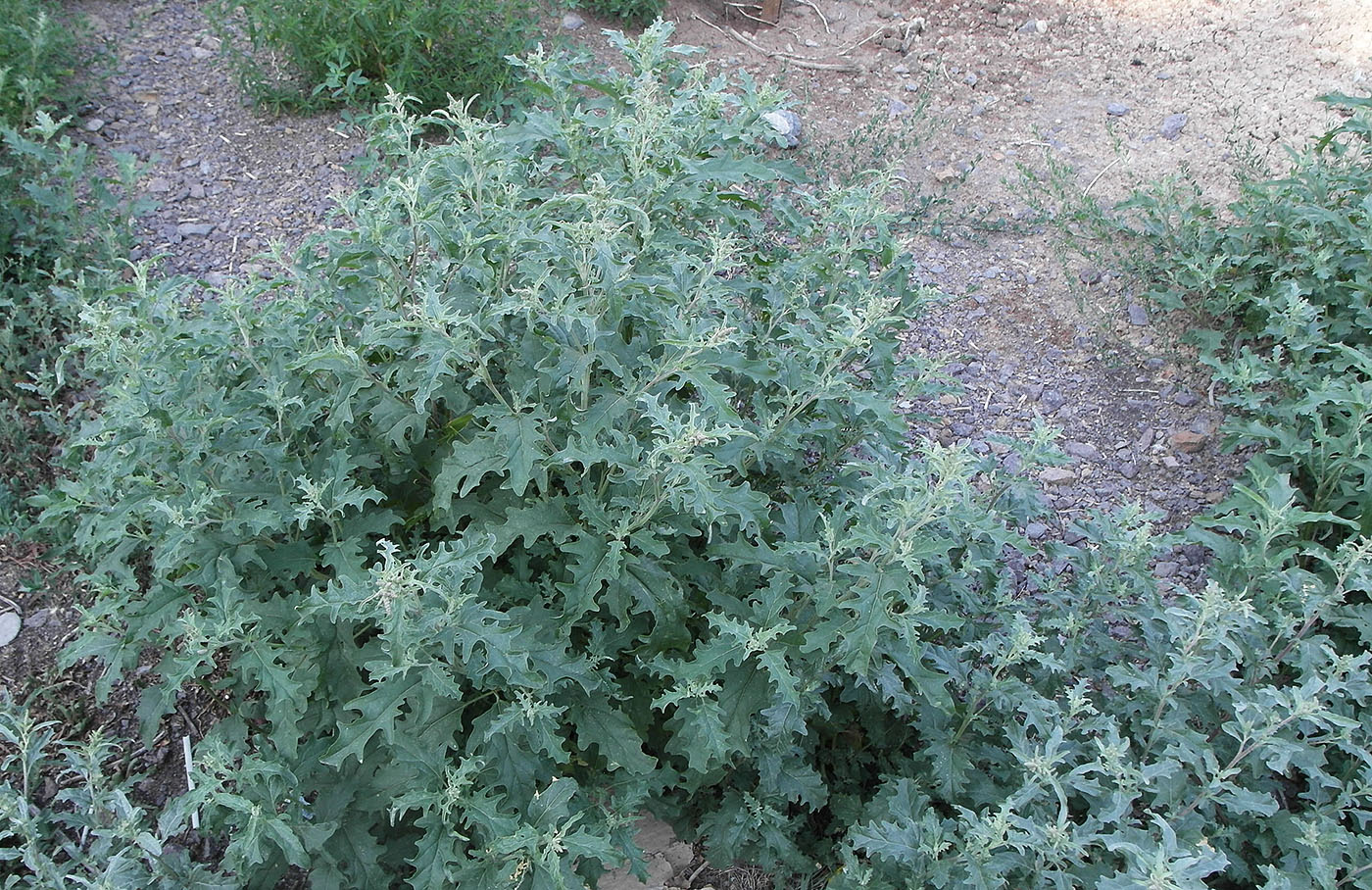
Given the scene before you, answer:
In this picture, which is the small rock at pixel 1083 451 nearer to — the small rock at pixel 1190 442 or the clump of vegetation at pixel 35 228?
the small rock at pixel 1190 442

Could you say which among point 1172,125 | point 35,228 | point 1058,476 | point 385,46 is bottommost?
point 35,228

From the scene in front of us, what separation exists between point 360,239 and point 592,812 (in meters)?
1.66

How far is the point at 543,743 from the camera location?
2486 mm

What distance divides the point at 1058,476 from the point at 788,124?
8.23ft

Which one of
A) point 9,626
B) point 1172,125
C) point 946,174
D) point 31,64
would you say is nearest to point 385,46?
point 31,64

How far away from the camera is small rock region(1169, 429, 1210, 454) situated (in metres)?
4.27

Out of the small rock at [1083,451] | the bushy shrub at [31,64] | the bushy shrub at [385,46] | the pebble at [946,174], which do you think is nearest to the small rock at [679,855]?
the small rock at [1083,451]

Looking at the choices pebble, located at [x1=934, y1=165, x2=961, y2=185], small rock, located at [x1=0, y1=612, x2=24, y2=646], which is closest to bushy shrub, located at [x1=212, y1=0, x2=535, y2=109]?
pebble, located at [x1=934, y1=165, x2=961, y2=185]

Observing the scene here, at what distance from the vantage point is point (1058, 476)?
4.21 m

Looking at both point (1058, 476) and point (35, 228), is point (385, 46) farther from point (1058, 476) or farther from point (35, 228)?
point (1058, 476)

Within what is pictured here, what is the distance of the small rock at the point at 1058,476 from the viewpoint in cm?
419

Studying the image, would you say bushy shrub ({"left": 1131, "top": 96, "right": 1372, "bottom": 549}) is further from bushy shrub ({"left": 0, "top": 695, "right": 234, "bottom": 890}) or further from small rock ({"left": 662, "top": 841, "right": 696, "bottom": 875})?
bushy shrub ({"left": 0, "top": 695, "right": 234, "bottom": 890})

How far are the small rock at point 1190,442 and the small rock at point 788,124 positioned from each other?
8.06 feet

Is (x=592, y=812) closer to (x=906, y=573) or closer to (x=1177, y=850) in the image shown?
(x=906, y=573)
